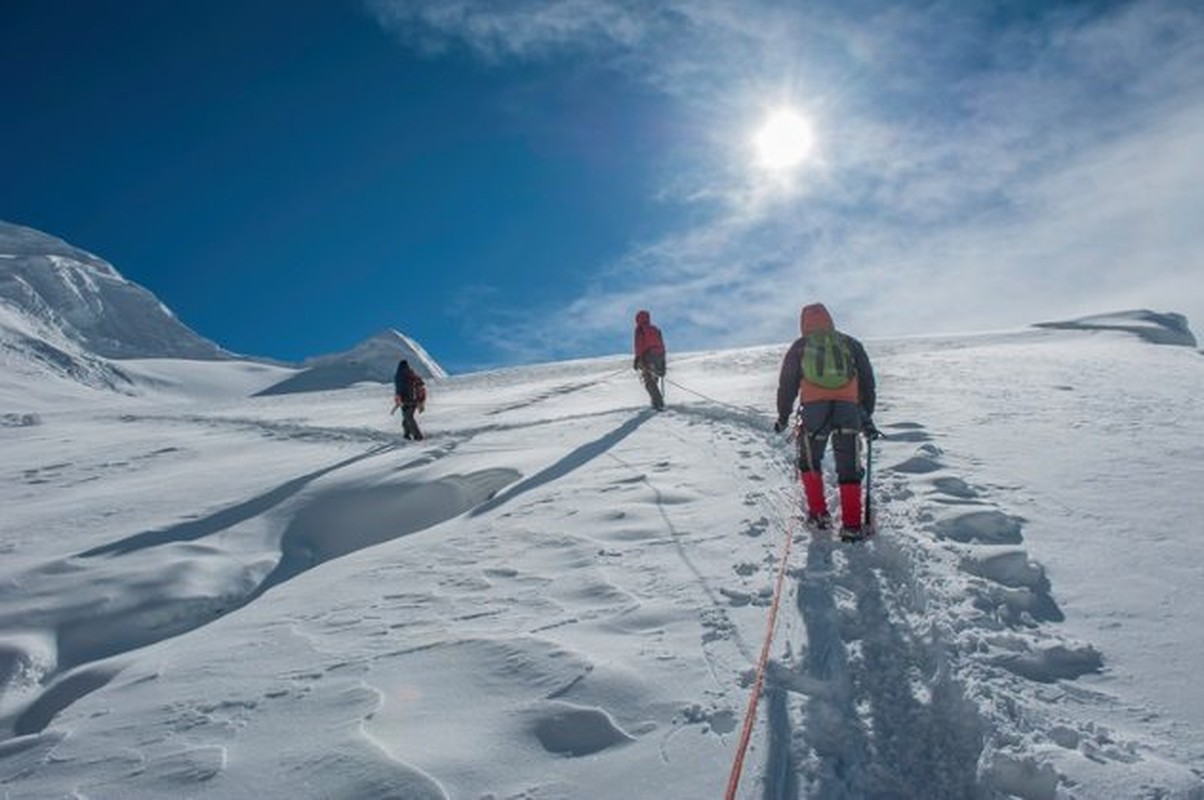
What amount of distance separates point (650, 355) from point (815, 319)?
900cm

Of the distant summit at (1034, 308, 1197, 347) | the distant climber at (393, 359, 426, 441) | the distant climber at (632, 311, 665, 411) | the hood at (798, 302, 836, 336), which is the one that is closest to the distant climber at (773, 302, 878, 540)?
the hood at (798, 302, 836, 336)

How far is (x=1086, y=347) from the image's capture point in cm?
2583

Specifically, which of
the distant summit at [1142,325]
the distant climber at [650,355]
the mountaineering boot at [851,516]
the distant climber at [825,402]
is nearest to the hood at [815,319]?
the distant climber at [825,402]

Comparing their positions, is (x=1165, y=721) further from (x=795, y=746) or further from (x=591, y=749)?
(x=591, y=749)

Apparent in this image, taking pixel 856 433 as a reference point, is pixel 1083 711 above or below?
below

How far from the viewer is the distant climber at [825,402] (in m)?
6.02

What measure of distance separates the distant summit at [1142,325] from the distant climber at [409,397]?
3239 cm

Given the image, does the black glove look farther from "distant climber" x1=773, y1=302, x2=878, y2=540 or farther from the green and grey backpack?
the green and grey backpack

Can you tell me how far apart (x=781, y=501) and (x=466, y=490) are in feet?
13.5

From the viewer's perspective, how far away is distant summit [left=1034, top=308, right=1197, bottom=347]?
120 feet

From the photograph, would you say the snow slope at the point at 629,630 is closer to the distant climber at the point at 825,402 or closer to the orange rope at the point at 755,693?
the orange rope at the point at 755,693

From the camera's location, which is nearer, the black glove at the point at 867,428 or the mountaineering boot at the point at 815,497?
the mountaineering boot at the point at 815,497

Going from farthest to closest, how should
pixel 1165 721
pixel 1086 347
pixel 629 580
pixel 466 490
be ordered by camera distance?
pixel 1086 347
pixel 466 490
pixel 629 580
pixel 1165 721

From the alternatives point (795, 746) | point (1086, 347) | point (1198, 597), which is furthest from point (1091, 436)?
point (1086, 347)
